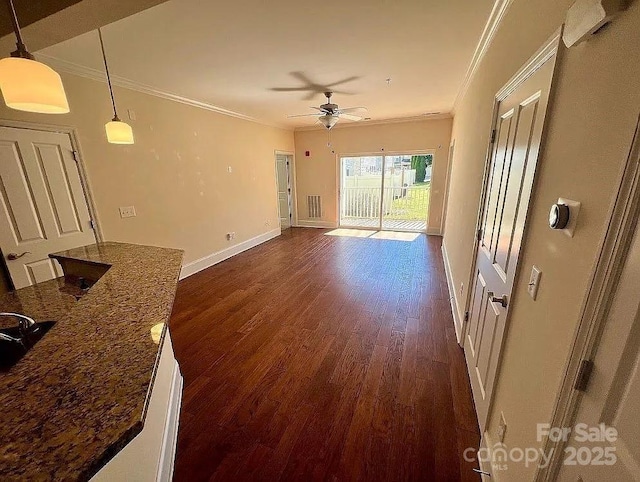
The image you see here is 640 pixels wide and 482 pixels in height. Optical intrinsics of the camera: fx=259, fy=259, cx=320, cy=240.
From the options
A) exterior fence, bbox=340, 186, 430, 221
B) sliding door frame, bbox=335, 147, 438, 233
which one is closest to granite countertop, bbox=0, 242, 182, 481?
sliding door frame, bbox=335, 147, 438, 233

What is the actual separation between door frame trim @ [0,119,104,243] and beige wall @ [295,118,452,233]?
486cm

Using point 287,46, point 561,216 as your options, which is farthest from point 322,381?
point 287,46

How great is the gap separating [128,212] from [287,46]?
268cm

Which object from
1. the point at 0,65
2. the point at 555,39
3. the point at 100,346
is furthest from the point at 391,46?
the point at 100,346

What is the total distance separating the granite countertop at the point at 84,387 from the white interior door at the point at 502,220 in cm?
156

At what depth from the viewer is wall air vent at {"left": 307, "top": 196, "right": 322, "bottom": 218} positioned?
23.6ft

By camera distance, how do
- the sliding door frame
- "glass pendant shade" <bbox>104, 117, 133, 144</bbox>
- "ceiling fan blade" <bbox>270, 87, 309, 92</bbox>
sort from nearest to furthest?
1. "glass pendant shade" <bbox>104, 117, 133, 144</bbox>
2. "ceiling fan blade" <bbox>270, 87, 309, 92</bbox>
3. the sliding door frame

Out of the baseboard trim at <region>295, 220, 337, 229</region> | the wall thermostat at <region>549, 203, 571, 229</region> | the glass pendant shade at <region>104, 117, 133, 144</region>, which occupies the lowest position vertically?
the baseboard trim at <region>295, 220, 337, 229</region>

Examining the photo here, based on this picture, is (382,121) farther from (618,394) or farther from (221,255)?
(618,394)

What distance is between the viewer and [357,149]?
6.43 meters

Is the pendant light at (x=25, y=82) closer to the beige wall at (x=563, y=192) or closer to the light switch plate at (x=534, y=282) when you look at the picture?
the beige wall at (x=563, y=192)

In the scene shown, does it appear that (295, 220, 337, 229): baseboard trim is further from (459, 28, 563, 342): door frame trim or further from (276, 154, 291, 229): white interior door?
(459, 28, 563, 342): door frame trim

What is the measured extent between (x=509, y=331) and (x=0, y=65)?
2.43 metres

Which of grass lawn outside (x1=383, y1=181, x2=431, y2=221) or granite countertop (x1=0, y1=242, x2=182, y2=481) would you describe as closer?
granite countertop (x1=0, y1=242, x2=182, y2=481)
